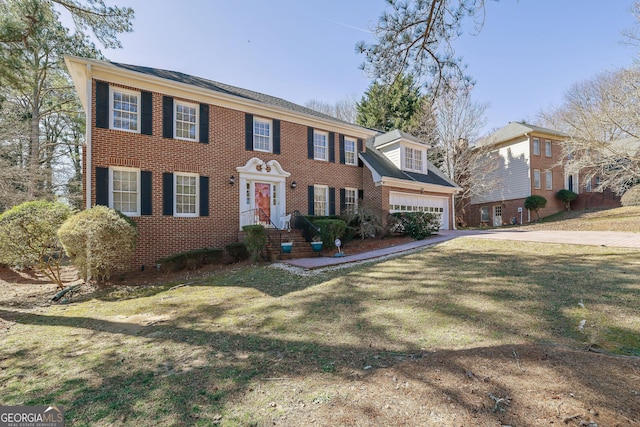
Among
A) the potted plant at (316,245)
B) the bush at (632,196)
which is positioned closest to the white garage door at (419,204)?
the potted plant at (316,245)

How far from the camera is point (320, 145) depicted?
14.1 m

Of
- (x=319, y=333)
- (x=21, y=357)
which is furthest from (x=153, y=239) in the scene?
(x=319, y=333)

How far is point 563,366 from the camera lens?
8.68 feet

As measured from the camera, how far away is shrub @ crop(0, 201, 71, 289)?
793 centimetres

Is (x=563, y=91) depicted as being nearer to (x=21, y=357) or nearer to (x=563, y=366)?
(x=563, y=366)

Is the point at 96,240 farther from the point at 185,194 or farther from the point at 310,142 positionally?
the point at 310,142

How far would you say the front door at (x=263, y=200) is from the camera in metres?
12.1

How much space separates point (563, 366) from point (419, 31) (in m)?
5.50

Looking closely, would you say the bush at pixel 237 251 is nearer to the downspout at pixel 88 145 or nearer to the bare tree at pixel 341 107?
the downspout at pixel 88 145

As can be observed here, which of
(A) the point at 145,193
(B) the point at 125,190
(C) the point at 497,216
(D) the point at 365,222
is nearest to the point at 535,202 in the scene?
(C) the point at 497,216

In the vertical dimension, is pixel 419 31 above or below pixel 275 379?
above

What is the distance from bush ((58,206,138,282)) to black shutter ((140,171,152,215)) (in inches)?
56.3

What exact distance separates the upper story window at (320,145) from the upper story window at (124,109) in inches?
276

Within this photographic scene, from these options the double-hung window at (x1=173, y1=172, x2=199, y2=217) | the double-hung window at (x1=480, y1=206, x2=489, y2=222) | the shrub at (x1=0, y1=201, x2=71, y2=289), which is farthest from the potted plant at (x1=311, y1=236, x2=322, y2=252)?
the double-hung window at (x1=480, y1=206, x2=489, y2=222)
